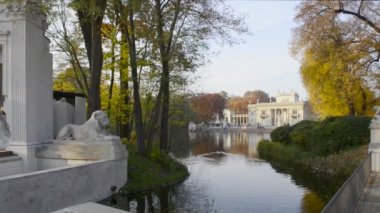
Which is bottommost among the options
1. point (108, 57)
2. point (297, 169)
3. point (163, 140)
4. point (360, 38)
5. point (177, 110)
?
point (297, 169)

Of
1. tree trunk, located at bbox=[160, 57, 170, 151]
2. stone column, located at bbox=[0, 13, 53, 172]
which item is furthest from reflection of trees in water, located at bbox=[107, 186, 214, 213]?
tree trunk, located at bbox=[160, 57, 170, 151]

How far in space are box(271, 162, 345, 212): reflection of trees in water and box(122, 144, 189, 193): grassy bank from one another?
16.0ft

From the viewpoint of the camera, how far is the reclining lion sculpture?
12.6m

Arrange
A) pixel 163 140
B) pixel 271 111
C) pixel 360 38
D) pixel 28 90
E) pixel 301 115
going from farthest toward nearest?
pixel 271 111
pixel 301 115
pixel 360 38
pixel 163 140
pixel 28 90

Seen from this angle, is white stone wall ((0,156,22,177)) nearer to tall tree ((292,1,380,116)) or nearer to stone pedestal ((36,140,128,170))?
stone pedestal ((36,140,128,170))

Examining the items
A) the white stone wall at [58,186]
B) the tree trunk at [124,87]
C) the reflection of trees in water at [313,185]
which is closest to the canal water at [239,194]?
the reflection of trees in water at [313,185]

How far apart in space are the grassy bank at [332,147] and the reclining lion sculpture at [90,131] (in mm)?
11404

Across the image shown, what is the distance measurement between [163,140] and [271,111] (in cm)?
10340

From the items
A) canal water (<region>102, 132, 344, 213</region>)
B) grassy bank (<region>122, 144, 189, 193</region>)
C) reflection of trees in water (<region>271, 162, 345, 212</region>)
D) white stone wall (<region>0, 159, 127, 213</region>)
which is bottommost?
reflection of trees in water (<region>271, 162, 345, 212</region>)

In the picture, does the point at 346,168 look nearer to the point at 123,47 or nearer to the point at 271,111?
the point at 123,47

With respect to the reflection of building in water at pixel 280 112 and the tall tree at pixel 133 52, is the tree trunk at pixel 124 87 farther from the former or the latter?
the reflection of building in water at pixel 280 112

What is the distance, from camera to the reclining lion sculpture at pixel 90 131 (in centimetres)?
1264

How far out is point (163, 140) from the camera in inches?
874

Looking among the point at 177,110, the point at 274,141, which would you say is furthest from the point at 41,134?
the point at 274,141
